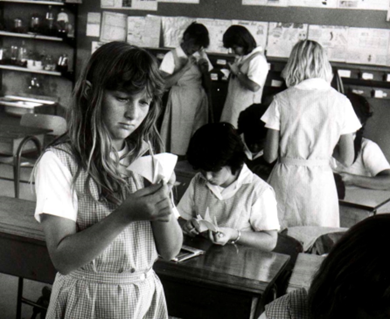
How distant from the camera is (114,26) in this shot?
7.05 m

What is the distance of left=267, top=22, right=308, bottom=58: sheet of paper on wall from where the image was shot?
19.8ft

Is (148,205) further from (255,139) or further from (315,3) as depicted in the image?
(315,3)

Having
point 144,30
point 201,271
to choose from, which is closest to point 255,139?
point 201,271

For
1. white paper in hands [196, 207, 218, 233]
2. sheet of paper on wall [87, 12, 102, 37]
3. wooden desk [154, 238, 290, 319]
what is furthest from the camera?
sheet of paper on wall [87, 12, 102, 37]

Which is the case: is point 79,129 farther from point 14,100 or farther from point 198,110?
point 14,100

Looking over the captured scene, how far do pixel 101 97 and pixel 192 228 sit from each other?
1.06 m

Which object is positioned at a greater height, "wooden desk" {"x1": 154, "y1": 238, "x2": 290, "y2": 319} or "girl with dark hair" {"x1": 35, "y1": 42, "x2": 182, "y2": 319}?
"girl with dark hair" {"x1": 35, "y1": 42, "x2": 182, "y2": 319}

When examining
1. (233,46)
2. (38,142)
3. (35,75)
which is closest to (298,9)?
(233,46)

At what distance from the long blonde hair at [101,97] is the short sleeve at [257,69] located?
3.77 metres

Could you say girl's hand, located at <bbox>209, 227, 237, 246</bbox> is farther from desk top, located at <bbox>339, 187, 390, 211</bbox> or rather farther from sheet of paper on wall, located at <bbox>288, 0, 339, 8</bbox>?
sheet of paper on wall, located at <bbox>288, 0, 339, 8</bbox>

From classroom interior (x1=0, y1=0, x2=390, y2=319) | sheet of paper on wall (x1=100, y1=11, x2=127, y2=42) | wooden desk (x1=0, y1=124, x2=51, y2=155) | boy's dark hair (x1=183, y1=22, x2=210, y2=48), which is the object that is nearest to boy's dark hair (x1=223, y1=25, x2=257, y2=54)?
boy's dark hair (x1=183, y1=22, x2=210, y2=48)

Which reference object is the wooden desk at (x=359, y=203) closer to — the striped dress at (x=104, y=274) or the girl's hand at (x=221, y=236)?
the girl's hand at (x=221, y=236)

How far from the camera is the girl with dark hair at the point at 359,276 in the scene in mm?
919

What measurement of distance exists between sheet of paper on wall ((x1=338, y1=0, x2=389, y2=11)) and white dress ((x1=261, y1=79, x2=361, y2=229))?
3159 mm
